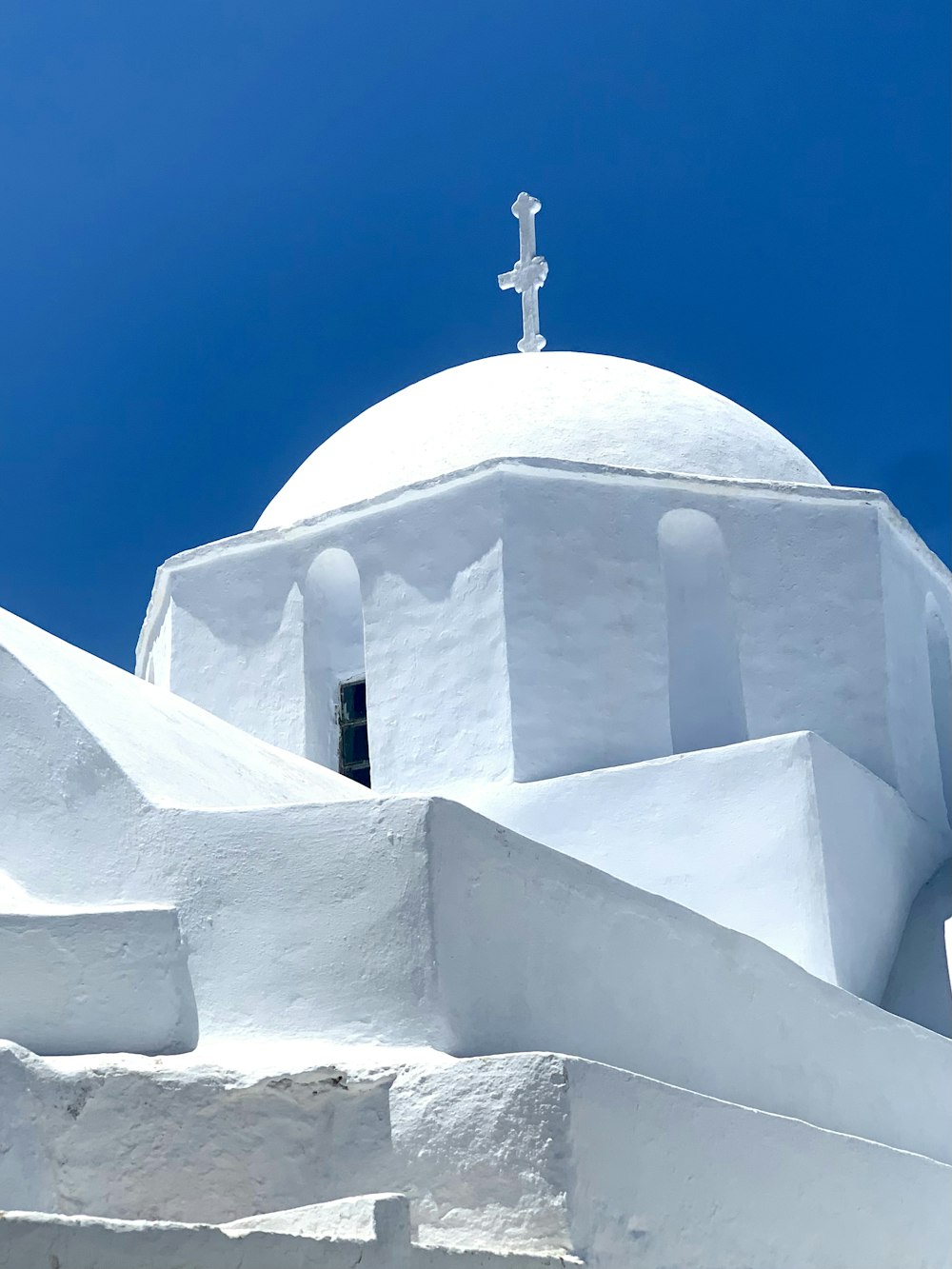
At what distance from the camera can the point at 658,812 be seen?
8.08 metres

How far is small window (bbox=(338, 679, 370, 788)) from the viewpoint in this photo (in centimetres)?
934

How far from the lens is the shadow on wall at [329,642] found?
9.36m

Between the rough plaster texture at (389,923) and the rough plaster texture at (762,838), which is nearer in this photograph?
the rough plaster texture at (389,923)

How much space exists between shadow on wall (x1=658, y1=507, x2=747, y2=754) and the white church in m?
0.02

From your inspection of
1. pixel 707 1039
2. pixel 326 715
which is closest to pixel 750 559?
pixel 326 715

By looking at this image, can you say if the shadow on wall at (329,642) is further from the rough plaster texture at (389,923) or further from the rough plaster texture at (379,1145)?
the rough plaster texture at (379,1145)

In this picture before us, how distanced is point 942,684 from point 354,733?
3.42m

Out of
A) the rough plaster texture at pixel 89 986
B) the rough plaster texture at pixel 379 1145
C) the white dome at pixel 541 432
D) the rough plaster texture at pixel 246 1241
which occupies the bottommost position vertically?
the rough plaster texture at pixel 246 1241

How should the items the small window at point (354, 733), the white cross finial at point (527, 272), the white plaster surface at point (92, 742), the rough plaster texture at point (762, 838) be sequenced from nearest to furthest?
the white plaster surface at point (92, 742) → the rough plaster texture at point (762, 838) → the small window at point (354, 733) → the white cross finial at point (527, 272)

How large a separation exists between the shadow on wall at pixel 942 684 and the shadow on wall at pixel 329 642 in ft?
10.8

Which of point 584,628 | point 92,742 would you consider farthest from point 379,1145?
point 584,628

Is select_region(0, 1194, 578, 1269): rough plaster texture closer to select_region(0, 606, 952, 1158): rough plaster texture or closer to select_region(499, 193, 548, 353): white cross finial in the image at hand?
select_region(0, 606, 952, 1158): rough plaster texture

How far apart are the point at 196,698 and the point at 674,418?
3.22 meters

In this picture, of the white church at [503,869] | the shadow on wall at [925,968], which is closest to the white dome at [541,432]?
the white church at [503,869]
